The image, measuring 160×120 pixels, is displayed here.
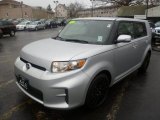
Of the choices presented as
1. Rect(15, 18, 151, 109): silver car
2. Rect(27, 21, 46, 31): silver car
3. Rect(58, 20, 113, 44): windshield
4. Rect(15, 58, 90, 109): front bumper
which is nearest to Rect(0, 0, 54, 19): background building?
Rect(27, 21, 46, 31): silver car

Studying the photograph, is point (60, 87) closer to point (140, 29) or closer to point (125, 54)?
point (125, 54)

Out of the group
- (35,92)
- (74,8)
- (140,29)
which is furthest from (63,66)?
(74,8)

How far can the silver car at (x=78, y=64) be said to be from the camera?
3.42 meters

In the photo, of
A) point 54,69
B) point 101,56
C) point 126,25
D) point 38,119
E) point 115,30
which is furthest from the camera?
point 126,25

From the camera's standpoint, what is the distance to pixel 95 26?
15.5 ft

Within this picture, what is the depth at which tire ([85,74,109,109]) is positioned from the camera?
12.4 feet

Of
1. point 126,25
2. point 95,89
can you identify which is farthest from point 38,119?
point 126,25

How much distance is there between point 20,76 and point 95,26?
6.48ft

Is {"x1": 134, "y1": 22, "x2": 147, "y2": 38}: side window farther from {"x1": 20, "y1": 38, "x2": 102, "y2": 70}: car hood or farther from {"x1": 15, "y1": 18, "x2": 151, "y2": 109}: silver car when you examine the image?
{"x1": 20, "y1": 38, "x2": 102, "y2": 70}: car hood

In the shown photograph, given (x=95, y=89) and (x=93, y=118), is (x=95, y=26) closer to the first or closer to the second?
(x=95, y=89)

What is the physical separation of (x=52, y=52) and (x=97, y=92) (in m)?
1.16

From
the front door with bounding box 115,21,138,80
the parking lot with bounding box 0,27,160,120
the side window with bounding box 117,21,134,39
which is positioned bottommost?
the parking lot with bounding box 0,27,160,120

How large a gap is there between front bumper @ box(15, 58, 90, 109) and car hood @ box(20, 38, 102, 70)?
214mm

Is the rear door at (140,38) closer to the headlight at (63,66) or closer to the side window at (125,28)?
the side window at (125,28)
